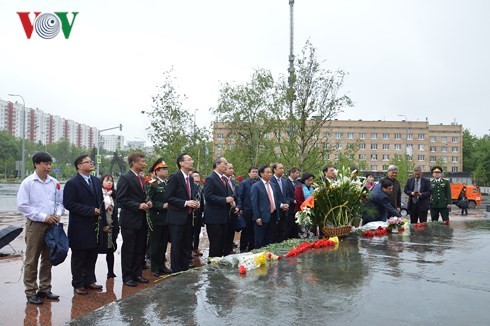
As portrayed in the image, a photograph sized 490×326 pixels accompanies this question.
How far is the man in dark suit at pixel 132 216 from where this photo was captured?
6.32m

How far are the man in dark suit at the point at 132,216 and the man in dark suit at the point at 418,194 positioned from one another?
22.9 ft

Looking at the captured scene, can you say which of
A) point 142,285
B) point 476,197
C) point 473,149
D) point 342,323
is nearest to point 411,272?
point 342,323

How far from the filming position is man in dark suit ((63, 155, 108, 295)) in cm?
584

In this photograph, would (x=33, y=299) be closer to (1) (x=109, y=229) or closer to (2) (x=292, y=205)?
(1) (x=109, y=229)

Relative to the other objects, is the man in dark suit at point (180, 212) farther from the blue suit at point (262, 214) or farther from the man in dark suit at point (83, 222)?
the blue suit at point (262, 214)

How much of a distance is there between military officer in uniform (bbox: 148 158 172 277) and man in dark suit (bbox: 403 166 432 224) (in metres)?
6.33

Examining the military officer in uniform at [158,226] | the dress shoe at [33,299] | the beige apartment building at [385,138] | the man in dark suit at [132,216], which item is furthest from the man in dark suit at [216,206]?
the beige apartment building at [385,138]

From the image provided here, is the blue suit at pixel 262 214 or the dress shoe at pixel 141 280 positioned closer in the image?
the dress shoe at pixel 141 280

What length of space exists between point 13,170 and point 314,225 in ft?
327

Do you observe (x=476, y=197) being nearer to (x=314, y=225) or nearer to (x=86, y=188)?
(x=314, y=225)

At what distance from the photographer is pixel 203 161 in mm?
18672

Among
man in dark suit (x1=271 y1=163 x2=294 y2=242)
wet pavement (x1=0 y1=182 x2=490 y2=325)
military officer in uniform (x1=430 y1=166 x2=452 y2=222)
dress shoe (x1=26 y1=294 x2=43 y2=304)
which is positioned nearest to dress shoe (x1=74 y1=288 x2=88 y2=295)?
wet pavement (x1=0 y1=182 x2=490 y2=325)

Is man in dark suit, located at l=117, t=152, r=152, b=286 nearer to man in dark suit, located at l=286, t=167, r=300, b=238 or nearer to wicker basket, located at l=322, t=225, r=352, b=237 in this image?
wicker basket, located at l=322, t=225, r=352, b=237

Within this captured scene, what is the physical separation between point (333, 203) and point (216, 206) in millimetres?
1924
